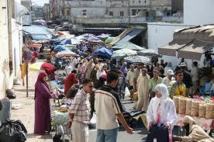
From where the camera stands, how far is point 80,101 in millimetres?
9680

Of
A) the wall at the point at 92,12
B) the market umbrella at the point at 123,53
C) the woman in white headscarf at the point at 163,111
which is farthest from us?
the wall at the point at 92,12

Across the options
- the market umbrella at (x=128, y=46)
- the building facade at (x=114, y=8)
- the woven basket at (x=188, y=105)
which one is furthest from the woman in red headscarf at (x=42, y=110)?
the building facade at (x=114, y=8)

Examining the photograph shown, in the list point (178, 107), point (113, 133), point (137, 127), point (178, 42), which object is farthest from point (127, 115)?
point (113, 133)

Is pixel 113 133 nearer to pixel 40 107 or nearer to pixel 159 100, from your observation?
pixel 159 100

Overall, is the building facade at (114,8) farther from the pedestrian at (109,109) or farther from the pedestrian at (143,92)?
the pedestrian at (109,109)

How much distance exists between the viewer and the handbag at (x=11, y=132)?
32.2ft

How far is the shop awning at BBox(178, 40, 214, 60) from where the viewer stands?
1436 cm

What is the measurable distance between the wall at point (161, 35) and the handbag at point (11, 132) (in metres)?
18.4

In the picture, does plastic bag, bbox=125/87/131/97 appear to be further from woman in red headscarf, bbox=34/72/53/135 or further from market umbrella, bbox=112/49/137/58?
market umbrella, bbox=112/49/137/58

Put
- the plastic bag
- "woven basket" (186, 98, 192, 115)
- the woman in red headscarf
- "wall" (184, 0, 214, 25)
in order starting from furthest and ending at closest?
"wall" (184, 0, 214, 25), the plastic bag, the woman in red headscarf, "woven basket" (186, 98, 192, 115)

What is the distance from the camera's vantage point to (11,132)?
9906 mm

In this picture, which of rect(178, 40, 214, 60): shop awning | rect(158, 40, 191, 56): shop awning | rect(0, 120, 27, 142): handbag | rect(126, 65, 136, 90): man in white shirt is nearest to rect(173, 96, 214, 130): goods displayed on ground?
rect(178, 40, 214, 60): shop awning

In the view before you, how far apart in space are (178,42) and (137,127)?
3711 mm

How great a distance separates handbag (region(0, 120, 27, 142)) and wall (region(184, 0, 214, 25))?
15.7m
